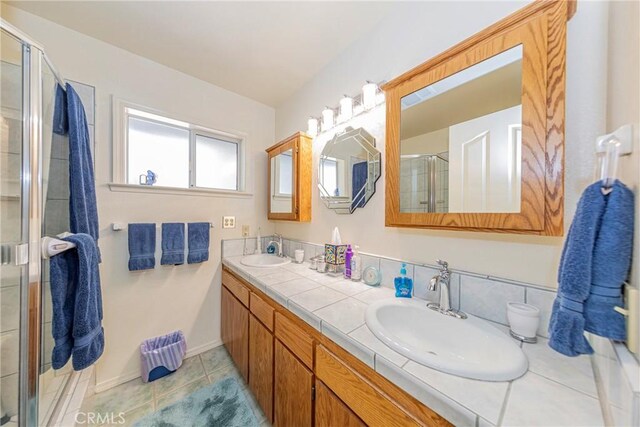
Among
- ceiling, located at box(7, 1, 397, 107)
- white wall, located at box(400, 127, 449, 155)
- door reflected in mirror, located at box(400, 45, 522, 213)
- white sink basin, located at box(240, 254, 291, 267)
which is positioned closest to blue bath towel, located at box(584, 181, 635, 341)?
door reflected in mirror, located at box(400, 45, 522, 213)

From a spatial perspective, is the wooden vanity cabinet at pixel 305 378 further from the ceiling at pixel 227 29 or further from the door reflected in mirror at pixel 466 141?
the ceiling at pixel 227 29

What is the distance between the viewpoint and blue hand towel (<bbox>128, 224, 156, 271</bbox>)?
5.09 ft

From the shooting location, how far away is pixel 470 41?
2.75 feet

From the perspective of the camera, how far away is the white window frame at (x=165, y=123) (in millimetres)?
1518

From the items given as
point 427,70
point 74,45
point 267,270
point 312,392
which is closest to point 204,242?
point 267,270

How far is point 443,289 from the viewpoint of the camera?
93 cm

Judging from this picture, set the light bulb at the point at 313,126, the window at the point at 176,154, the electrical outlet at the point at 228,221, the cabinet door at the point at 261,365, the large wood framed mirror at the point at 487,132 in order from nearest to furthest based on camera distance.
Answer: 1. the large wood framed mirror at the point at 487,132
2. the cabinet door at the point at 261,365
3. the window at the point at 176,154
4. the light bulb at the point at 313,126
5. the electrical outlet at the point at 228,221

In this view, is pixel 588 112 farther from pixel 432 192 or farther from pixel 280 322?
pixel 280 322

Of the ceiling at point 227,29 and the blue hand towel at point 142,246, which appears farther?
the blue hand towel at point 142,246

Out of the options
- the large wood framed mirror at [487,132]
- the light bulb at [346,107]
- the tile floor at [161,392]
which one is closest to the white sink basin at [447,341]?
the large wood framed mirror at [487,132]

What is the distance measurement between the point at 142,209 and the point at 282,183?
3.65 ft

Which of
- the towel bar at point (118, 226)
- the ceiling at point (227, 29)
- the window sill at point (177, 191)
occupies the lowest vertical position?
the towel bar at point (118, 226)

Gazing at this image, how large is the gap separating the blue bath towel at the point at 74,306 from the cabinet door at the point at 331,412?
1.00 metres

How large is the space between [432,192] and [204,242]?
1768mm
